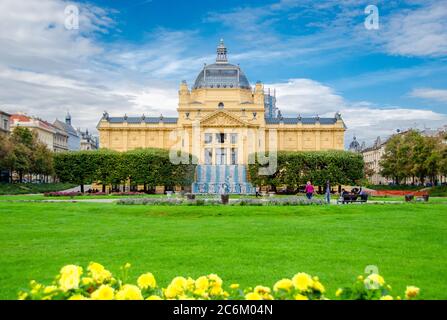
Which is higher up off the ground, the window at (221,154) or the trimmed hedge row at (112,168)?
the window at (221,154)

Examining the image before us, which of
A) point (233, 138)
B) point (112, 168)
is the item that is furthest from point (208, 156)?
point (112, 168)

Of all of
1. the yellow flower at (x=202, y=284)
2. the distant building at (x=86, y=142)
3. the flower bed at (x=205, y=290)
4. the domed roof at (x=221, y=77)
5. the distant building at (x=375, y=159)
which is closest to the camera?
the flower bed at (x=205, y=290)

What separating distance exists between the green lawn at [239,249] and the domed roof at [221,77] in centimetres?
8045

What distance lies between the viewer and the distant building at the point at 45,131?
4813 inches

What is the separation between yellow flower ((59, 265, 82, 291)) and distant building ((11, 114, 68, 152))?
366ft

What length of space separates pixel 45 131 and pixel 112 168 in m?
67.8

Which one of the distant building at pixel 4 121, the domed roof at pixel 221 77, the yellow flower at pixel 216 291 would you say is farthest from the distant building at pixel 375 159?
the yellow flower at pixel 216 291

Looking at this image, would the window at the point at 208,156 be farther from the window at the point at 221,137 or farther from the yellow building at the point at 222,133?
the window at the point at 221,137

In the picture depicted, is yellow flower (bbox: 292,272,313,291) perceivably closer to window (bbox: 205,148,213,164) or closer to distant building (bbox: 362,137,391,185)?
window (bbox: 205,148,213,164)

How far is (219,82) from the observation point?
343 ft

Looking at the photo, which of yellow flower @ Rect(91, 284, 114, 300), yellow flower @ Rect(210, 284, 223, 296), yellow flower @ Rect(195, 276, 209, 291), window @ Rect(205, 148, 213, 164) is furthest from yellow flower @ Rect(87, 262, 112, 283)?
window @ Rect(205, 148, 213, 164)

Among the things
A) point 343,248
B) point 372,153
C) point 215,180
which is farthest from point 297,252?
point 372,153

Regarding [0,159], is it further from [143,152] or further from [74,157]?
[143,152]

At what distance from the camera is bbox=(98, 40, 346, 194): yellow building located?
97.9m
